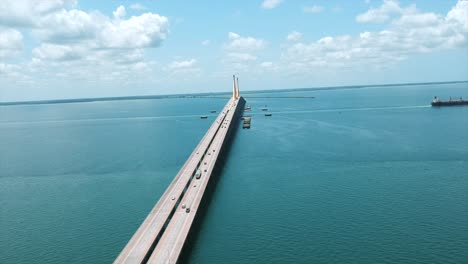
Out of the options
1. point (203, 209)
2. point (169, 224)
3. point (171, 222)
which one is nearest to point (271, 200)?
point (203, 209)

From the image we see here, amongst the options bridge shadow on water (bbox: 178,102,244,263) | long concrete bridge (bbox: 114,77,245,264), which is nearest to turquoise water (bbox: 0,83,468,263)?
bridge shadow on water (bbox: 178,102,244,263)

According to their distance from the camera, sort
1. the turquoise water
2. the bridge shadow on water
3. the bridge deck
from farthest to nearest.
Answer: the turquoise water → the bridge shadow on water → the bridge deck

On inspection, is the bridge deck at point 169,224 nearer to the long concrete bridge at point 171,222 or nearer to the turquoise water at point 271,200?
the long concrete bridge at point 171,222

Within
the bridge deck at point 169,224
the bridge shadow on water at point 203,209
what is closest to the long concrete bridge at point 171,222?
the bridge deck at point 169,224

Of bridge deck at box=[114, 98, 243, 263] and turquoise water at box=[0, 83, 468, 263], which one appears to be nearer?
bridge deck at box=[114, 98, 243, 263]

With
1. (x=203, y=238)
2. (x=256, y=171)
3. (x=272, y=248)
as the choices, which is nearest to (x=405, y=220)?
(x=272, y=248)

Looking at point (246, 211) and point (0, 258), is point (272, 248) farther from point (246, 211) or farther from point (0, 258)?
point (0, 258)

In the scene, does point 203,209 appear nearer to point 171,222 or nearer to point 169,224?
point 171,222

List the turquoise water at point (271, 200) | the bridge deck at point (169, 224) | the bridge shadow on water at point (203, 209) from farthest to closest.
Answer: the turquoise water at point (271, 200) < the bridge shadow on water at point (203, 209) < the bridge deck at point (169, 224)

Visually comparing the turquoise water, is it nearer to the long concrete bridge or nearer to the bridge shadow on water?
the bridge shadow on water
